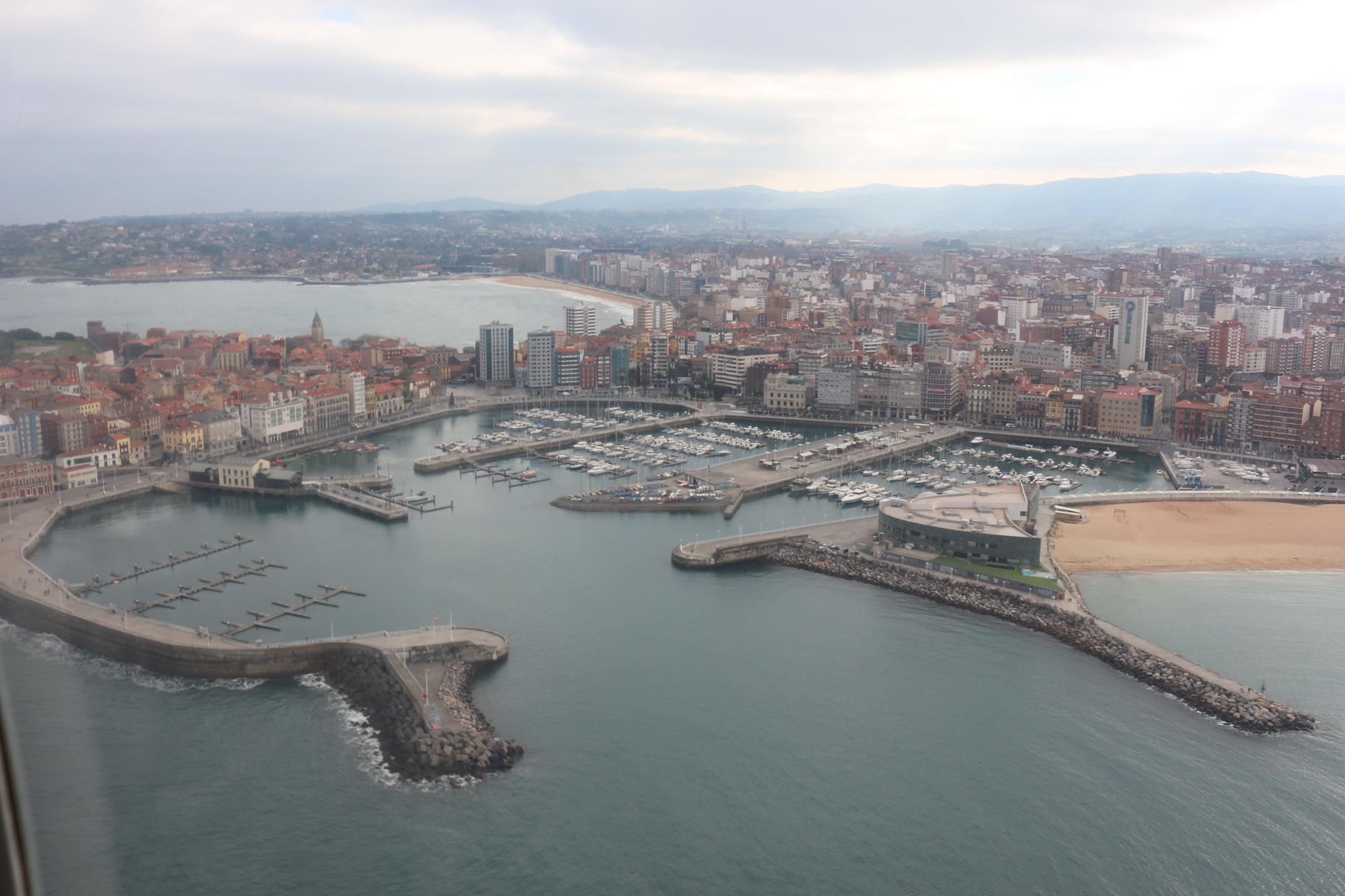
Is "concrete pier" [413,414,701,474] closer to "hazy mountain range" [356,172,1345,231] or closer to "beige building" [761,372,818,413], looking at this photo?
"beige building" [761,372,818,413]

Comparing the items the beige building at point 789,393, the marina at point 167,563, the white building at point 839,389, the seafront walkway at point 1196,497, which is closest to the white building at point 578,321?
the beige building at point 789,393

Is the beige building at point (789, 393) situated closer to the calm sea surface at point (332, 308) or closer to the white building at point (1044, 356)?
the white building at point (1044, 356)

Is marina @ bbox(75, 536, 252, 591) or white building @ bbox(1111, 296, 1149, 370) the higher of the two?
white building @ bbox(1111, 296, 1149, 370)

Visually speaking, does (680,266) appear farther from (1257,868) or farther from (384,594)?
(1257,868)

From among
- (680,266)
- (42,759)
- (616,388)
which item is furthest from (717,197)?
(42,759)

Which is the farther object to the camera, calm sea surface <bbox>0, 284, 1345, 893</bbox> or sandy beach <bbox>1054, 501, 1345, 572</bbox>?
sandy beach <bbox>1054, 501, 1345, 572</bbox>

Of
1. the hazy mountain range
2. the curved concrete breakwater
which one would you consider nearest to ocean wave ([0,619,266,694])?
the curved concrete breakwater

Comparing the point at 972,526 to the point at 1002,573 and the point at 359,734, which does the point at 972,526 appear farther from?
the point at 359,734
